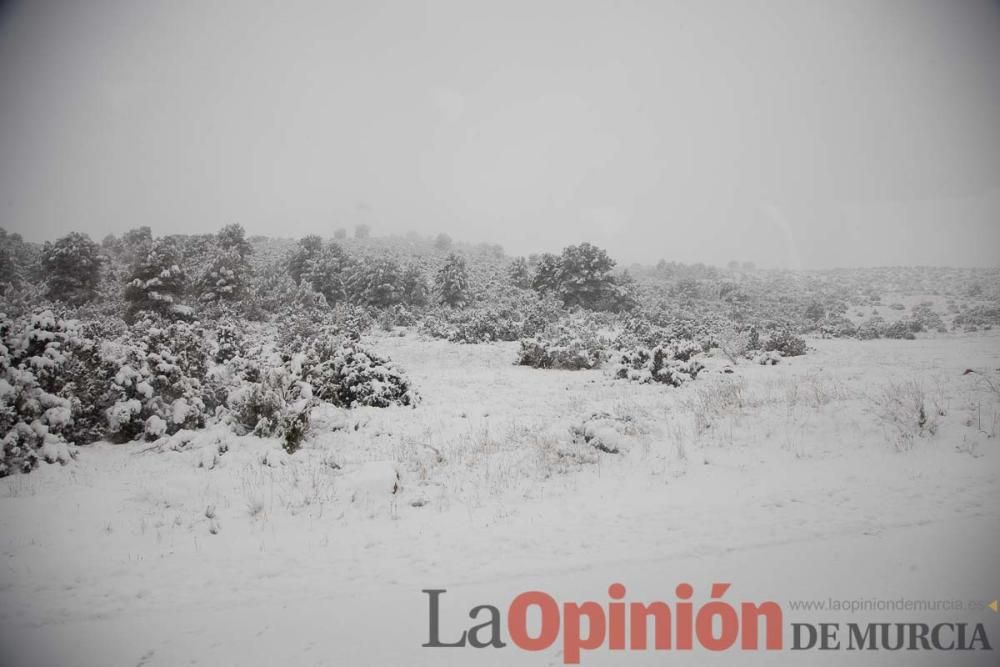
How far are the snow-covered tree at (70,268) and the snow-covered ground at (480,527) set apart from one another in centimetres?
2138

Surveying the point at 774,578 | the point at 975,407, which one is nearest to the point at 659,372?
the point at 975,407

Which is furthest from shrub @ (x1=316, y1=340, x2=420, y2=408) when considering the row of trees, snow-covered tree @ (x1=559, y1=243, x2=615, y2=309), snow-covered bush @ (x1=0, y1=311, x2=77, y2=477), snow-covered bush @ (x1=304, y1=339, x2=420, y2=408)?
snow-covered tree @ (x1=559, y1=243, x2=615, y2=309)

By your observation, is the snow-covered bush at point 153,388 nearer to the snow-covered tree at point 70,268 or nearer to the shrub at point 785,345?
the snow-covered tree at point 70,268

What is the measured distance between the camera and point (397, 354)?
724 inches

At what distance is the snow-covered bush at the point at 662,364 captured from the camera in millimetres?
13727

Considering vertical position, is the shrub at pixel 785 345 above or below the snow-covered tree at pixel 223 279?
below

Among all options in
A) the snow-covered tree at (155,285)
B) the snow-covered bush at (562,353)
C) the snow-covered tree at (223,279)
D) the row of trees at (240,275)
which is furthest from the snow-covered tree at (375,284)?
the snow-covered bush at (562,353)

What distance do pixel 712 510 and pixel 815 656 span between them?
78.9 inches

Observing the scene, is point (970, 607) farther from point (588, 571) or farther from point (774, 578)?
point (588, 571)

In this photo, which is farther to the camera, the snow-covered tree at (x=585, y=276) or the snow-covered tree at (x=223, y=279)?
the snow-covered tree at (x=585, y=276)

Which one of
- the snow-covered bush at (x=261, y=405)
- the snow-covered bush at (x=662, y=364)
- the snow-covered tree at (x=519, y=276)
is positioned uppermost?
the snow-covered tree at (x=519, y=276)

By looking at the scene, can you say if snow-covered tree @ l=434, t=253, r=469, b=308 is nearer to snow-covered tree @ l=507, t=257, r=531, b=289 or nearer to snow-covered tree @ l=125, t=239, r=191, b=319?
snow-covered tree @ l=507, t=257, r=531, b=289

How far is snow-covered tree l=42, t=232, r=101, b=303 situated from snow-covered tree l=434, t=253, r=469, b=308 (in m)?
18.9

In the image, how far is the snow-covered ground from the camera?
3449 mm
